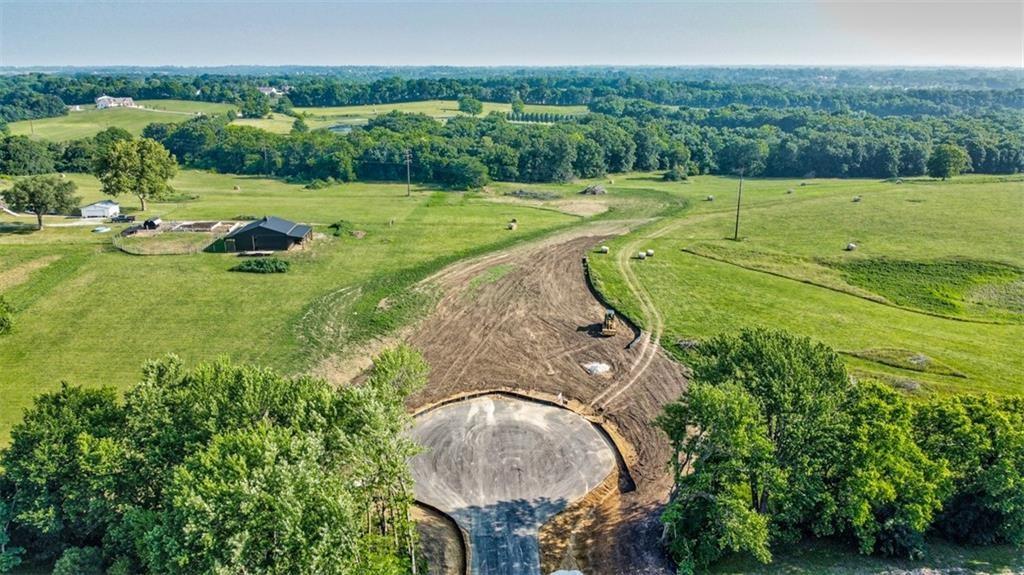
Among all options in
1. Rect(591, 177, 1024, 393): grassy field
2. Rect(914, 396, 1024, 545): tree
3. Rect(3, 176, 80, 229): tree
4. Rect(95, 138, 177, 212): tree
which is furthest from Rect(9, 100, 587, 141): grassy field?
Rect(914, 396, 1024, 545): tree

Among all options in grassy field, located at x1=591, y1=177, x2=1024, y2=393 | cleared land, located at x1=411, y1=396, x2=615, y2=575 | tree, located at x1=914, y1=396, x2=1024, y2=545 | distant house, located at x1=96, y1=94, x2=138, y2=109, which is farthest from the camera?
distant house, located at x1=96, y1=94, x2=138, y2=109

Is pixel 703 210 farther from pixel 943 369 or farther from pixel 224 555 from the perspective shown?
pixel 224 555

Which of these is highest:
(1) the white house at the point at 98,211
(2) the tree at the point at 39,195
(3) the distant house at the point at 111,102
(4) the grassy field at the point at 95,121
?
(3) the distant house at the point at 111,102

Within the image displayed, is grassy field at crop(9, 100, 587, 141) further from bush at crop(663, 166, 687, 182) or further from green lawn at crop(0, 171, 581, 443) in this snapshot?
bush at crop(663, 166, 687, 182)

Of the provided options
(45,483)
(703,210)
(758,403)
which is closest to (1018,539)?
(758,403)

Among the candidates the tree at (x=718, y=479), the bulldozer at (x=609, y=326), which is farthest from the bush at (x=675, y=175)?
the tree at (x=718, y=479)

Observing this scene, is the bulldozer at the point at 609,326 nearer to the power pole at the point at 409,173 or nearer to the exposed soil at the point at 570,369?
the exposed soil at the point at 570,369

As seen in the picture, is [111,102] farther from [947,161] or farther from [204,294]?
[947,161]
